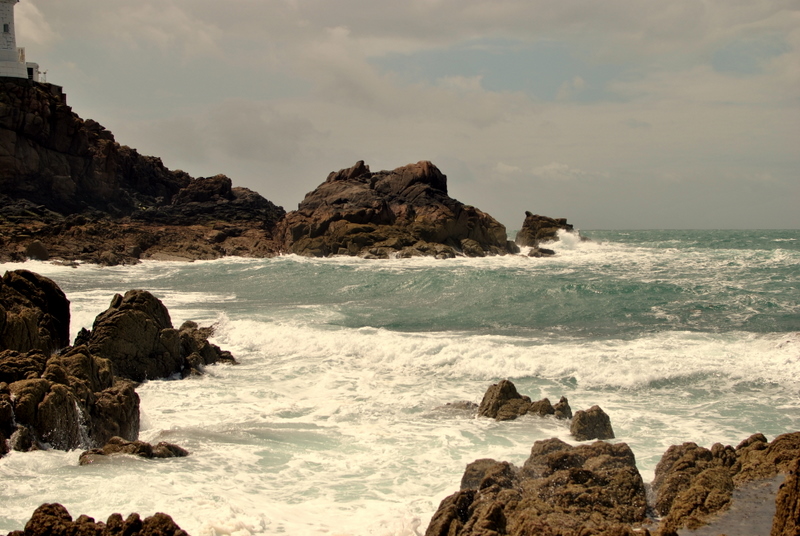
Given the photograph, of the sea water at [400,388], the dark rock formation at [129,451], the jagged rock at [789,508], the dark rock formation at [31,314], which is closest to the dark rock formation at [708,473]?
the sea water at [400,388]

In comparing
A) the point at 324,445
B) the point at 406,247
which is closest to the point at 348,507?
the point at 324,445

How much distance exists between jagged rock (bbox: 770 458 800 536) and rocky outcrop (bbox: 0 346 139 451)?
305 inches

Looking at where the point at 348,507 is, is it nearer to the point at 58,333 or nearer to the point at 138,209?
the point at 58,333

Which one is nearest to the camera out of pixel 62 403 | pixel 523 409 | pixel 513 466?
pixel 513 466

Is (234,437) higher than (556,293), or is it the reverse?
(556,293)

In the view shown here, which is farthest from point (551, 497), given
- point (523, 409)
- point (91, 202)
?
point (91, 202)

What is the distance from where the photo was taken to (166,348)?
552 inches

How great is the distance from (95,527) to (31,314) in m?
7.81

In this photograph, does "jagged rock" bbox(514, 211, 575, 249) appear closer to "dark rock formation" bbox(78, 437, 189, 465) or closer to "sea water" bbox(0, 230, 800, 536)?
"sea water" bbox(0, 230, 800, 536)

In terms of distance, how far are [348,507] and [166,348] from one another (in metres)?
8.19

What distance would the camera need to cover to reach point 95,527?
507 cm

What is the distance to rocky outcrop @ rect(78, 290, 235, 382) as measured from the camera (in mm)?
13031

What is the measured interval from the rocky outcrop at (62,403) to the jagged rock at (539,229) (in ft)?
165

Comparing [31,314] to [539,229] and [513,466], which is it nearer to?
[513,466]
